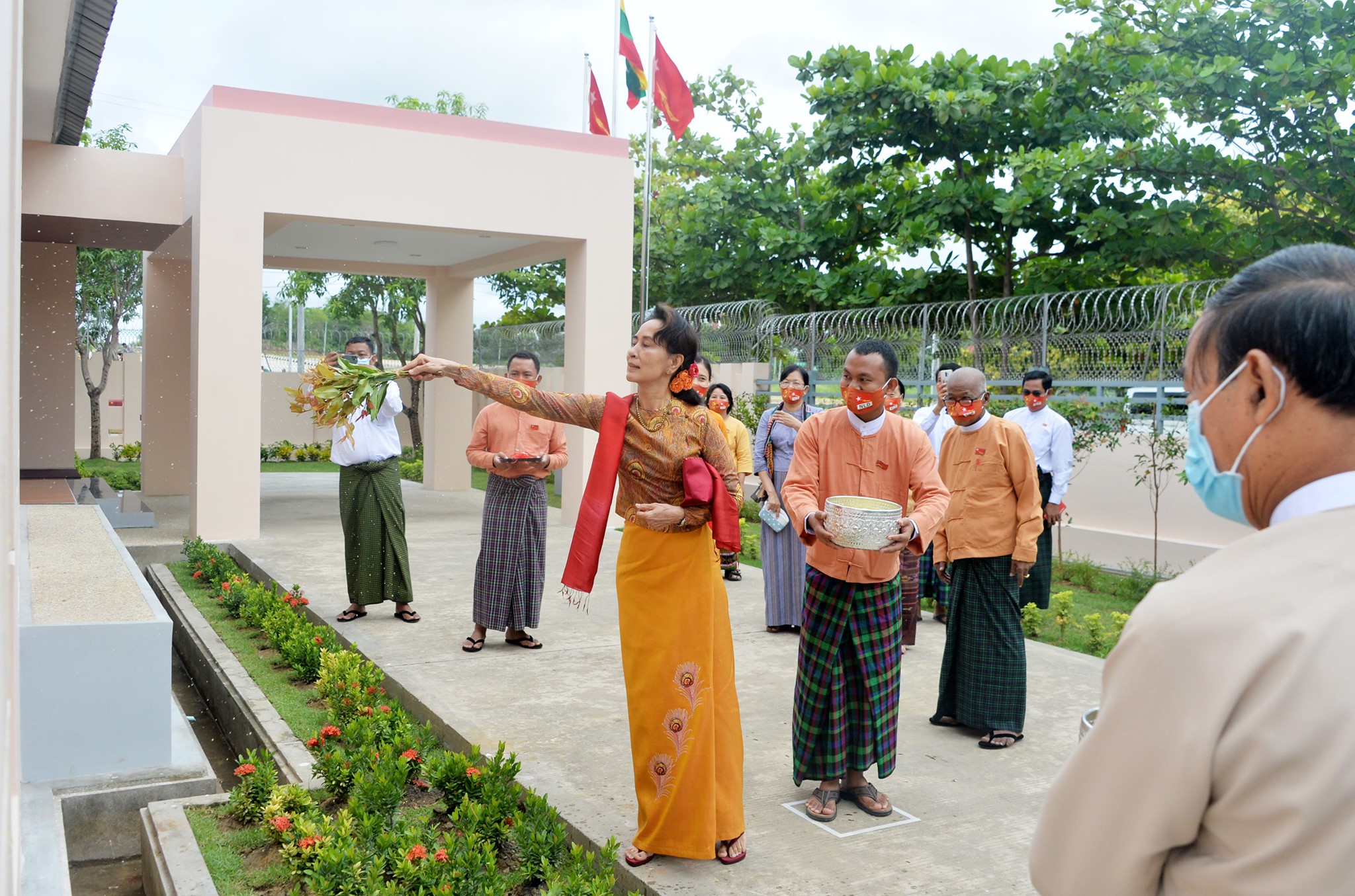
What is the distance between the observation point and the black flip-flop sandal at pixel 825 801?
155 inches

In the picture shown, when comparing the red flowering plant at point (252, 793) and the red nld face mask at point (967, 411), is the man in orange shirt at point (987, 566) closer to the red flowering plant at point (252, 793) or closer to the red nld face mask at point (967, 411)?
the red nld face mask at point (967, 411)

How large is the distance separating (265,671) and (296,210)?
560cm

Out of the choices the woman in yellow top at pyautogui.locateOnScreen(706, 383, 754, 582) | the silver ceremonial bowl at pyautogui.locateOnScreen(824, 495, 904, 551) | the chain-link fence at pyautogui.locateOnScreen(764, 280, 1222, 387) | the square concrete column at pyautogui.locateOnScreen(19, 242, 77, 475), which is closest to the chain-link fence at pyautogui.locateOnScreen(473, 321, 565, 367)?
the chain-link fence at pyautogui.locateOnScreen(764, 280, 1222, 387)

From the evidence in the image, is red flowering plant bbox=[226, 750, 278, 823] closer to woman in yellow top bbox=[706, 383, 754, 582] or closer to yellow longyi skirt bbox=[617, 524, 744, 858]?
yellow longyi skirt bbox=[617, 524, 744, 858]

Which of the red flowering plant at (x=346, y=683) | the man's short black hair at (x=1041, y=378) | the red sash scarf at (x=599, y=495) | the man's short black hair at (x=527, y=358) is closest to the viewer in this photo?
the red sash scarf at (x=599, y=495)

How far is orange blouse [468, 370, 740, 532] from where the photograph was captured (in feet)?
12.0

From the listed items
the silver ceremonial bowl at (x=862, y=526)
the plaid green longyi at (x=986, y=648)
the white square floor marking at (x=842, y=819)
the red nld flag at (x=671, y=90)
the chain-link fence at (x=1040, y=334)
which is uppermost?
the red nld flag at (x=671, y=90)

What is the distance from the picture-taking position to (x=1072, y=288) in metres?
13.7

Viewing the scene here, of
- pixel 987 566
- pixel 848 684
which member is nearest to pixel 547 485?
pixel 987 566

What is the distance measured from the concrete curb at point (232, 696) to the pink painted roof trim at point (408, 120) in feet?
15.2

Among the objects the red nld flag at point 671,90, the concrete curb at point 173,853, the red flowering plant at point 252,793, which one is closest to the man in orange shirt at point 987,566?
the red flowering plant at point 252,793

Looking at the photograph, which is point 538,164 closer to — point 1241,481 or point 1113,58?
point 1113,58

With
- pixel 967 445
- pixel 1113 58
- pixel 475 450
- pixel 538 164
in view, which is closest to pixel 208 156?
pixel 538 164

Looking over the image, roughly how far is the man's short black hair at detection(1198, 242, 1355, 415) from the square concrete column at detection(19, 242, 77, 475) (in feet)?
45.4
